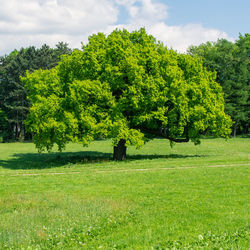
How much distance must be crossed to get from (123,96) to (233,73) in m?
49.2

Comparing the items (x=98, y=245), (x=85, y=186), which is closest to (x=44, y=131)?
(x=85, y=186)

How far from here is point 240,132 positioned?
285ft

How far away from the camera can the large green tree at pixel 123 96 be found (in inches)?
1067

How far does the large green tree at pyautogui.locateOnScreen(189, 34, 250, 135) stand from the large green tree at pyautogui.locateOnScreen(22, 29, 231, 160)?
38.8m

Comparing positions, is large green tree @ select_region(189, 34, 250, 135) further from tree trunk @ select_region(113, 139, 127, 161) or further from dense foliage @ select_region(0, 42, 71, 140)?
tree trunk @ select_region(113, 139, 127, 161)

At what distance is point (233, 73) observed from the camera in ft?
230

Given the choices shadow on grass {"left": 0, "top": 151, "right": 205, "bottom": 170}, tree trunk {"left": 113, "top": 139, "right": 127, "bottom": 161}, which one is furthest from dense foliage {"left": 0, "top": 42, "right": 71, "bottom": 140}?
tree trunk {"left": 113, "top": 139, "right": 127, "bottom": 161}

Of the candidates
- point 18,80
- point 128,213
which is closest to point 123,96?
point 128,213

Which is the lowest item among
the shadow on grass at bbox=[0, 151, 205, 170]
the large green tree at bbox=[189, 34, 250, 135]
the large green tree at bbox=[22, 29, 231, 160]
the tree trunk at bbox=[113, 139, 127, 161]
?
the shadow on grass at bbox=[0, 151, 205, 170]

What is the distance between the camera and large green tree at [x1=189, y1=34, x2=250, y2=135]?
67.2 metres

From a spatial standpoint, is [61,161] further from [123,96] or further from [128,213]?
[128,213]

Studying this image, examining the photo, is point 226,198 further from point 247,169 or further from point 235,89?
point 235,89

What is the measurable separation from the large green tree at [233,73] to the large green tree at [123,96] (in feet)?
127

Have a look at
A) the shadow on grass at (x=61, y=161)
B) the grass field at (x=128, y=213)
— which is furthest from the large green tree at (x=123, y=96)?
the grass field at (x=128, y=213)
